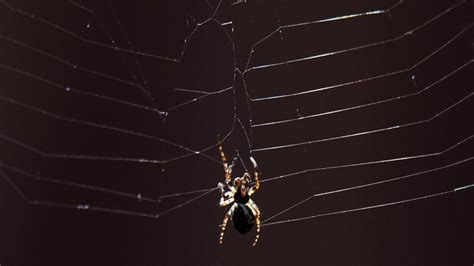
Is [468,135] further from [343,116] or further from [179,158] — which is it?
[179,158]

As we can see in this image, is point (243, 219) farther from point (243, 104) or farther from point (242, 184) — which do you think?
point (243, 104)

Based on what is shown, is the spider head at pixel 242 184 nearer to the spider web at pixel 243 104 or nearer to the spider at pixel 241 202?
the spider at pixel 241 202

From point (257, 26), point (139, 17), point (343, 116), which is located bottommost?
point (343, 116)

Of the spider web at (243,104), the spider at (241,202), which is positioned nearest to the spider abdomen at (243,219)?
the spider at (241,202)

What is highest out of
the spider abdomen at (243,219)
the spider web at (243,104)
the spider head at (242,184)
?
the spider web at (243,104)

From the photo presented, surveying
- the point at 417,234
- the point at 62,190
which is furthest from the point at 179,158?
the point at 417,234

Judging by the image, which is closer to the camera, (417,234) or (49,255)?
(417,234)
